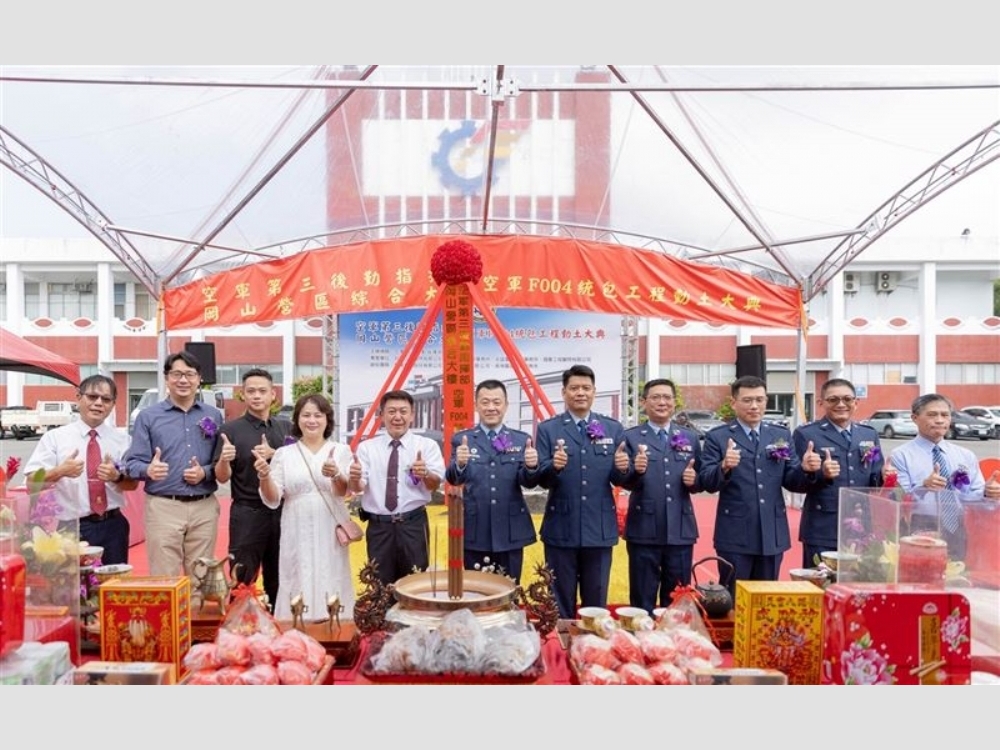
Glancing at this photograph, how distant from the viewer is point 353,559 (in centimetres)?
561

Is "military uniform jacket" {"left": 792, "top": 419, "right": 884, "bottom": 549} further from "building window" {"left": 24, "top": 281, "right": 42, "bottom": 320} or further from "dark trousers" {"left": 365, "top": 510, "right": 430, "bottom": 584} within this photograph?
"building window" {"left": 24, "top": 281, "right": 42, "bottom": 320}

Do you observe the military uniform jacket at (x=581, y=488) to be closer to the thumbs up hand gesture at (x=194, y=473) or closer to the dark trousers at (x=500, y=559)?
the dark trousers at (x=500, y=559)

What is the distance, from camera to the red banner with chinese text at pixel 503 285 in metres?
6.12

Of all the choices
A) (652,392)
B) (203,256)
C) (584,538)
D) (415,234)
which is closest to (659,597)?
(584,538)

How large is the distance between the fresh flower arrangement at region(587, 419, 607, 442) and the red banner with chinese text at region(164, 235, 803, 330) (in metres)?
2.94

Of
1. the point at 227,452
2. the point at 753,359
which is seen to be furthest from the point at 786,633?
the point at 753,359

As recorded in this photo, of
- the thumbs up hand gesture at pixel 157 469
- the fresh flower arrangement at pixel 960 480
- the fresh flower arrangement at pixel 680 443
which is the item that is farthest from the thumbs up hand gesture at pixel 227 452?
the fresh flower arrangement at pixel 960 480

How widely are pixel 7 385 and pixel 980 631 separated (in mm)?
23409

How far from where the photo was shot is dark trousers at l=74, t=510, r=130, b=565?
3.29m

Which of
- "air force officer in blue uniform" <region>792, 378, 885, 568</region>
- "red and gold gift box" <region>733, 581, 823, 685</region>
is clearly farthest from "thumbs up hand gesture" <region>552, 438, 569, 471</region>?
"air force officer in blue uniform" <region>792, 378, 885, 568</region>

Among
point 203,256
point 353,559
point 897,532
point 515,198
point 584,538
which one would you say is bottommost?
point 353,559

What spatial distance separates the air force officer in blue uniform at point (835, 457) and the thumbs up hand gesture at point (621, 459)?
0.98 m

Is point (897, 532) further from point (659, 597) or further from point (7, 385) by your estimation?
point (7, 385)

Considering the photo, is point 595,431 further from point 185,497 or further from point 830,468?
point 185,497
